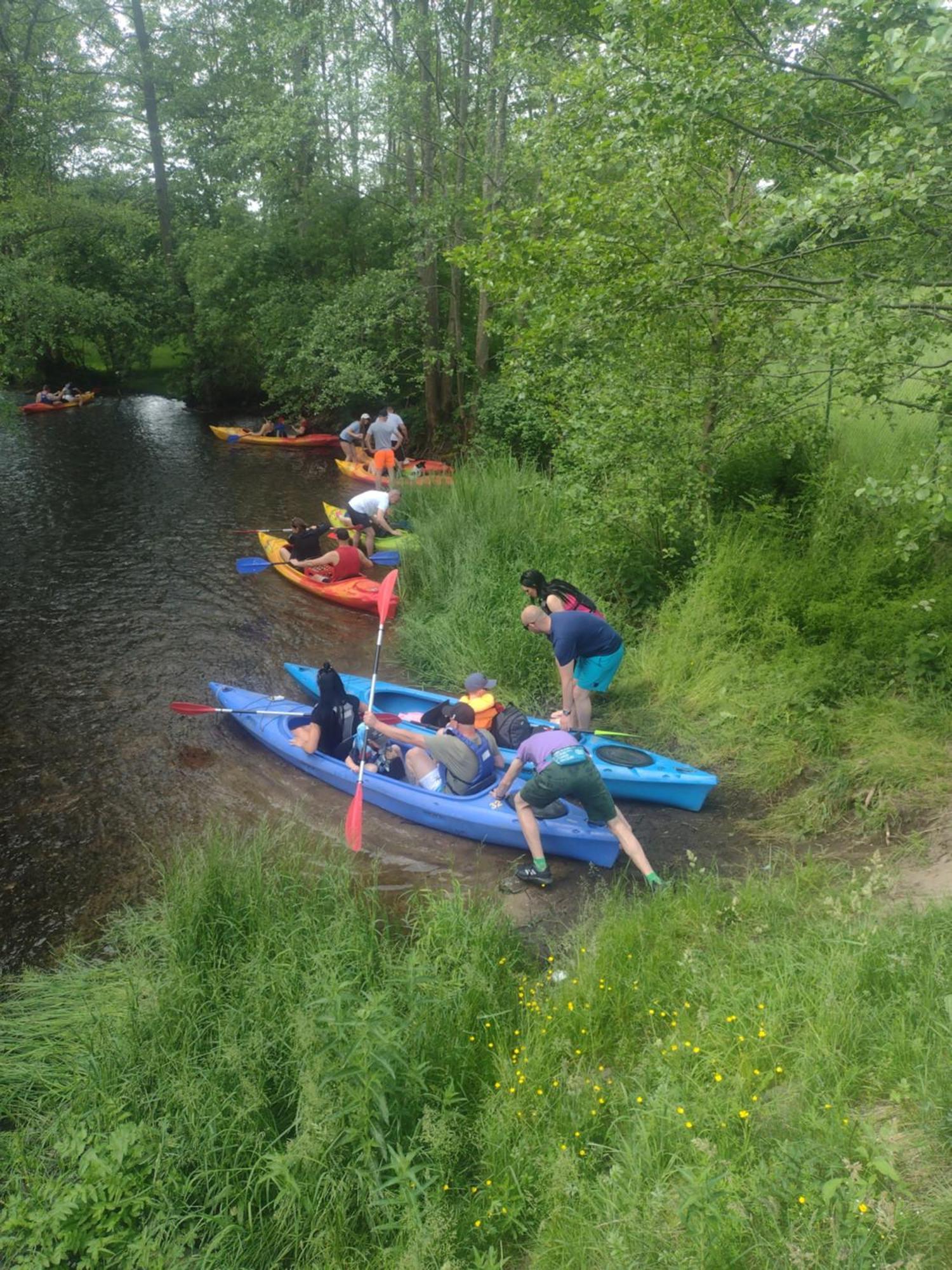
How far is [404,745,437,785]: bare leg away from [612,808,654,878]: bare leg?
150 cm

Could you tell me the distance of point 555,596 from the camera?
5.85 m

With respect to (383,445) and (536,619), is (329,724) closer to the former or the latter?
(536,619)

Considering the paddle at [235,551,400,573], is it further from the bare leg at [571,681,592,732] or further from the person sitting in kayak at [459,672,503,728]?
the bare leg at [571,681,592,732]

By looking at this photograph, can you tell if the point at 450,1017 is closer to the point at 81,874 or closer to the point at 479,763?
the point at 479,763

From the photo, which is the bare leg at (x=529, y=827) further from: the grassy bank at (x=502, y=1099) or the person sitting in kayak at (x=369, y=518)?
the person sitting in kayak at (x=369, y=518)

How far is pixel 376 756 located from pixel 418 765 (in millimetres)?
413

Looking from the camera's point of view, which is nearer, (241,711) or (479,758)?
(479,758)

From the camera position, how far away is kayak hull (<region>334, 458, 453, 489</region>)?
38.1ft

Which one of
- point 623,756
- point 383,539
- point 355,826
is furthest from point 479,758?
point 383,539

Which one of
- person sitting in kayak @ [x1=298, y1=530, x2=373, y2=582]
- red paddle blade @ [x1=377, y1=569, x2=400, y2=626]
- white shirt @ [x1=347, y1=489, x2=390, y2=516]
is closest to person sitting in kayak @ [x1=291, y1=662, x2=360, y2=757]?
red paddle blade @ [x1=377, y1=569, x2=400, y2=626]

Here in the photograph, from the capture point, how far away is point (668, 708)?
6.43 m

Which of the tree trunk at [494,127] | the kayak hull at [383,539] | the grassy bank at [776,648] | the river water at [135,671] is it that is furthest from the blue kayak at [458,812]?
the tree trunk at [494,127]

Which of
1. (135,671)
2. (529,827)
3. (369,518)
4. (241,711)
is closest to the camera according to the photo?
(529,827)

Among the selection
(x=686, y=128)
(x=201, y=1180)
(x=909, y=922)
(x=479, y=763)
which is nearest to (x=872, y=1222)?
(x=909, y=922)
